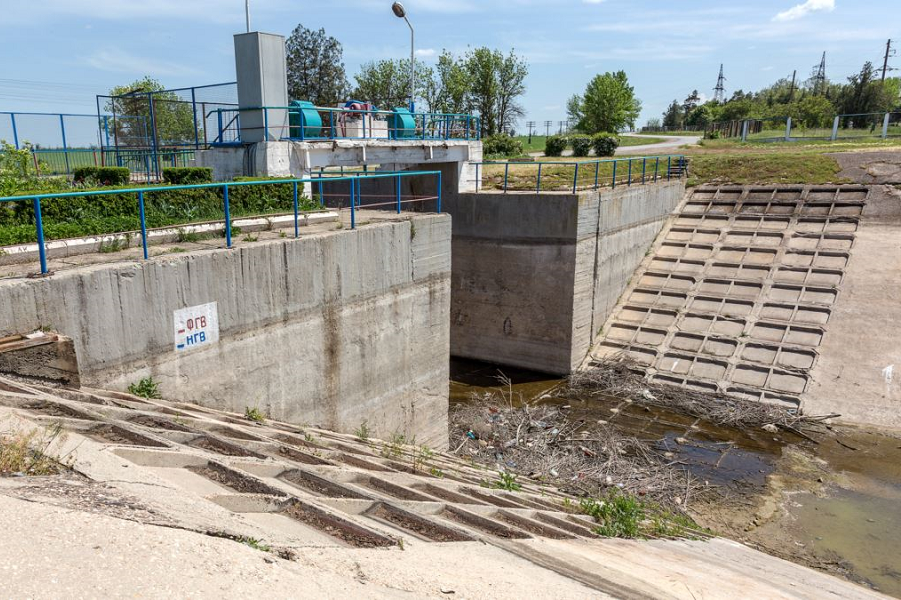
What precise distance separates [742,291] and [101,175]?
17.8 meters

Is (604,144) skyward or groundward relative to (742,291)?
skyward

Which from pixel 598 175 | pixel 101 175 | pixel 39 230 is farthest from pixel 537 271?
pixel 39 230

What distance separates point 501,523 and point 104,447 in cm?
348

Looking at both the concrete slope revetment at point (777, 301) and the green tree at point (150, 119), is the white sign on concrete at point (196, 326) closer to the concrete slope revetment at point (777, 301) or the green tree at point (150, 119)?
the green tree at point (150, 119)

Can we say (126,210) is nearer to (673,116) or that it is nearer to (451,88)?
(451,88)

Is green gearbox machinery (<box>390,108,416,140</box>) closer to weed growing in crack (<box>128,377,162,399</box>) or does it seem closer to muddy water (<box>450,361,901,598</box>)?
muddy water (<box>450,361,901,598</box>)

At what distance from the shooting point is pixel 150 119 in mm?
16938

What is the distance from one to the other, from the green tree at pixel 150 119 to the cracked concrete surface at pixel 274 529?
1076cm

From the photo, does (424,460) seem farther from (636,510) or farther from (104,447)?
(104,447)

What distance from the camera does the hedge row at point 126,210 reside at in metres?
9.23

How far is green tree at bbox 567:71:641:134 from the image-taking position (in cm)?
5825

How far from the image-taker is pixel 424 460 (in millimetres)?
9578

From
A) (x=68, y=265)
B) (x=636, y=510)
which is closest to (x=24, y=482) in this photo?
(x=68, y=265)

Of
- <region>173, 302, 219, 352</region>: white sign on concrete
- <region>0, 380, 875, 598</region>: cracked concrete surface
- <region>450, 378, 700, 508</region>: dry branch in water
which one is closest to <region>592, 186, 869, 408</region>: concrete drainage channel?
<region>450, 378, 700, 508</region>: dry branch in water
